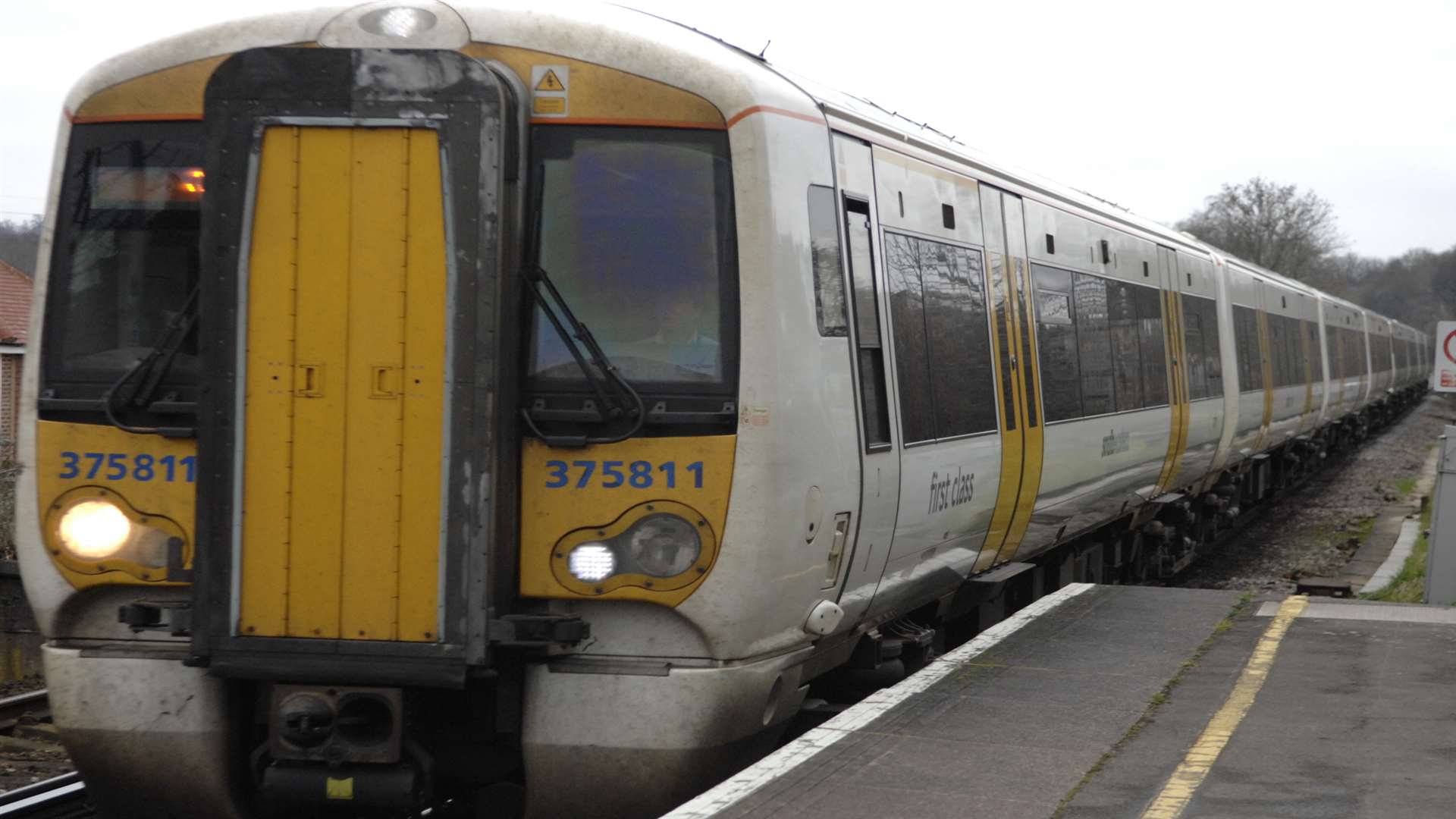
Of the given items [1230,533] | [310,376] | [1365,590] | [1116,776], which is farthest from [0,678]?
[1230,533]

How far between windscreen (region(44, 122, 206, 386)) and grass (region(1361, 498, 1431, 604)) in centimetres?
927

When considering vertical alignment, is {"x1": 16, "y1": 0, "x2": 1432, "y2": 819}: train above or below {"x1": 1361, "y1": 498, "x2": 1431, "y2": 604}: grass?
above

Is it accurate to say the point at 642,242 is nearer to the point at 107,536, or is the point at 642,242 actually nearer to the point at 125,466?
the point at 125,466

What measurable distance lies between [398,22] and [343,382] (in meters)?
1.13

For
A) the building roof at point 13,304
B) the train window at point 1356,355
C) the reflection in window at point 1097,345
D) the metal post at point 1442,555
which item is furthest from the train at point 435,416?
the train window at point 1356,355

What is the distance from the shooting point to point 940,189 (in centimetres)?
724

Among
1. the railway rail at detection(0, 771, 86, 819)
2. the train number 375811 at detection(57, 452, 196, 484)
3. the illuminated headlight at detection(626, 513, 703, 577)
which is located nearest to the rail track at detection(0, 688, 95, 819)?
the railway rail at detection(0, 771, 86, 819)

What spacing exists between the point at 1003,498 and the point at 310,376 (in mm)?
3962

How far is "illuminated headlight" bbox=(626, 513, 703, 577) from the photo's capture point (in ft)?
15.8

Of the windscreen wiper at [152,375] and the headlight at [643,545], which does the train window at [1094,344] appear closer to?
the headlight at [643,545]

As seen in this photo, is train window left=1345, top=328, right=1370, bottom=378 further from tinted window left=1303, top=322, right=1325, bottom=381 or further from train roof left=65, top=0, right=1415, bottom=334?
train roof left=65, top=0, right=1415, bottom=334

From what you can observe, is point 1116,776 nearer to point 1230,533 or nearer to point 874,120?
point 874,120

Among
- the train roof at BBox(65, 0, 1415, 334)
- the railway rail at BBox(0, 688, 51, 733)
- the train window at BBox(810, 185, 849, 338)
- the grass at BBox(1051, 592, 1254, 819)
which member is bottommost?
the railway rail at BBox(0, 688, 51, 733)

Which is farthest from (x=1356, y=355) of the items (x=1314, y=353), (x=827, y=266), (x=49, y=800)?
(x=49, y=800)
